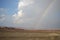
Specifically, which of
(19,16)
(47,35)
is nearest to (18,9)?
(19,16)

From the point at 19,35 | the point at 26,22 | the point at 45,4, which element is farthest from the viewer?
the point at 45,4

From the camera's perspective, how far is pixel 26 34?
5.89 feet

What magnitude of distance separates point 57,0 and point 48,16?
0.34 meters

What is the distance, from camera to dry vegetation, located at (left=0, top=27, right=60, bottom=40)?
1742 mm

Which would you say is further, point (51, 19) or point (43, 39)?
point (51, 19)

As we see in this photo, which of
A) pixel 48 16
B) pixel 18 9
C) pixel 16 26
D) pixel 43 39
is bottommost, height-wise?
pixel 43 39

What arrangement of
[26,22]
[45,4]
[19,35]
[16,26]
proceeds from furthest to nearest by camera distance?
[45,4]
[26,22]
[16,26]
[19,35]

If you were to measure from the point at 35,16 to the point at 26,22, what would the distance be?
8.2 inches

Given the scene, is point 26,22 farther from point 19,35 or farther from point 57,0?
point 57,0

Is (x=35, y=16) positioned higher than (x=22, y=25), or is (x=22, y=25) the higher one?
(x=35, y=16)

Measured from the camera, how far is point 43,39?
6.07 ft

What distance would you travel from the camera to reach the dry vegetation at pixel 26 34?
1.74 metres

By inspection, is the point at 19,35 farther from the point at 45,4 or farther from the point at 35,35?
the point at 45,4

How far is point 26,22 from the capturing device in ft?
6.92
